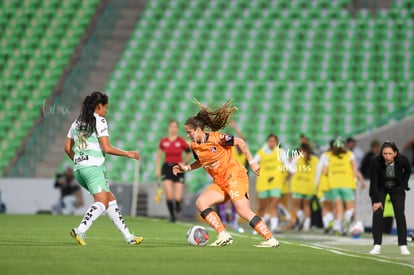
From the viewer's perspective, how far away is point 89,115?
41.9 feet

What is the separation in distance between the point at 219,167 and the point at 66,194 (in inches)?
634

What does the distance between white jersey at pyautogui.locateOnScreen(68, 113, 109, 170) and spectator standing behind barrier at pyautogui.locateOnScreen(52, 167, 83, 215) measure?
640 inches

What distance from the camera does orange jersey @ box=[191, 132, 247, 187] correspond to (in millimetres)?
13297

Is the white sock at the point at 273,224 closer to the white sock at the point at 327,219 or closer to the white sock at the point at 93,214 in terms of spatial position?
the white sock at the point at 327,219

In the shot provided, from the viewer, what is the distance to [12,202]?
29875 millimetres

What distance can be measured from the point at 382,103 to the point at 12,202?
11.5 metres

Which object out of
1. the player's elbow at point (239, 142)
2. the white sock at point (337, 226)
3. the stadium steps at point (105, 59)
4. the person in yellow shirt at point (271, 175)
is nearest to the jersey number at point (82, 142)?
the player's elbow at point (239, 142)

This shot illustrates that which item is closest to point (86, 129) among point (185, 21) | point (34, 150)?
point (34, 150)

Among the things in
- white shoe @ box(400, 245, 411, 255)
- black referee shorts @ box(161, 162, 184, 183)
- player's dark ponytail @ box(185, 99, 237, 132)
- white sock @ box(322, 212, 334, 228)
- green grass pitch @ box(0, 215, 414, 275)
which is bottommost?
green grass pitch @ box(0, 215, 414, 275)

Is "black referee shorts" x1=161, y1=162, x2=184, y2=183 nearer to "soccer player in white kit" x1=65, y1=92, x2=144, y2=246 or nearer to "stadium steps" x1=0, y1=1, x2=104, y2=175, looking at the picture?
"soccer player in white kit" x1=65, y1=92, x2=144, y2=246

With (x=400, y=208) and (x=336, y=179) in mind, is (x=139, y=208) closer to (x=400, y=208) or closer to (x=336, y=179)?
(x=336, y=179)

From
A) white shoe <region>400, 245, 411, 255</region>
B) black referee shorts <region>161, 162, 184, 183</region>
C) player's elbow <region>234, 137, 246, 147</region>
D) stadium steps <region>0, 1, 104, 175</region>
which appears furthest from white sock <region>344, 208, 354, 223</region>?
stadium steps <region>0, 1, 104, 175</region>

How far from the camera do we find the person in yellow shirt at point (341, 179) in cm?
2095

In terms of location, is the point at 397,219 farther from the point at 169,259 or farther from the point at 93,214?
the point at 169,259
